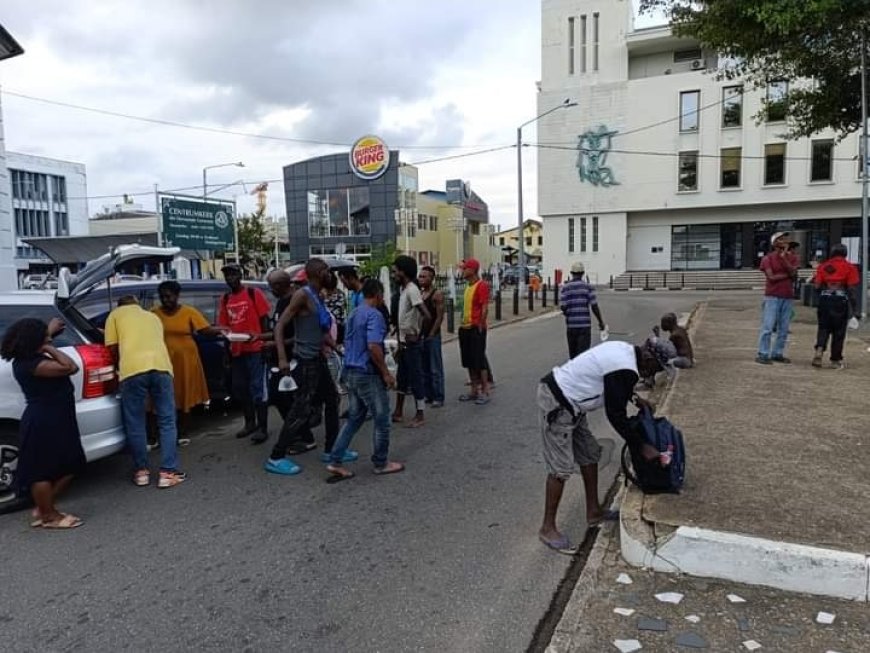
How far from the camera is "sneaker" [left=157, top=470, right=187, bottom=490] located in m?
5.09

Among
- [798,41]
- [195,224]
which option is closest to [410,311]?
[798,41]

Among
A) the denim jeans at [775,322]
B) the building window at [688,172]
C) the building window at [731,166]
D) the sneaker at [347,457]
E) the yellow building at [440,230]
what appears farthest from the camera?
the yellow building at [440,230]

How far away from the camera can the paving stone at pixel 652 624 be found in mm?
2980

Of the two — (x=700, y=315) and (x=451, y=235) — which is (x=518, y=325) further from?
(x=451, y=235)

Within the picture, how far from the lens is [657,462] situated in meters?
4.02

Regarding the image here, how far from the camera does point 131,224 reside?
6831 centimetres

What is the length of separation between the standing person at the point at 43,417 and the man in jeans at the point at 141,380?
530 mm

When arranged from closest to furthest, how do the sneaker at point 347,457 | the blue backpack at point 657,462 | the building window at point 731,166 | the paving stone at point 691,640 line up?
the paving stone at point 691,640 → the blue backpack at point 657,462 → the sneaker at point 347,457 → the building window at point 731,166

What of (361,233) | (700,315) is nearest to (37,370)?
(700,315)

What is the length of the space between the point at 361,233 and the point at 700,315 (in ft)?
130

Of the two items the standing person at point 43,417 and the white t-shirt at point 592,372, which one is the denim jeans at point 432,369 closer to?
the white t-shirt at point 592,372

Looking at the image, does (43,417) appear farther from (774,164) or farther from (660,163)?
(774,164)

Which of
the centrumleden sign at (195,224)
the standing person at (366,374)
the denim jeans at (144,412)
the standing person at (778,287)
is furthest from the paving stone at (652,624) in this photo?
the centrumleden sign at (195,224)

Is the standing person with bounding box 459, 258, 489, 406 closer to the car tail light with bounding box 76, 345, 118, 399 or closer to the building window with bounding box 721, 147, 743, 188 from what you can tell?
the car tail light with bounding box 76, 345, 118, 399
